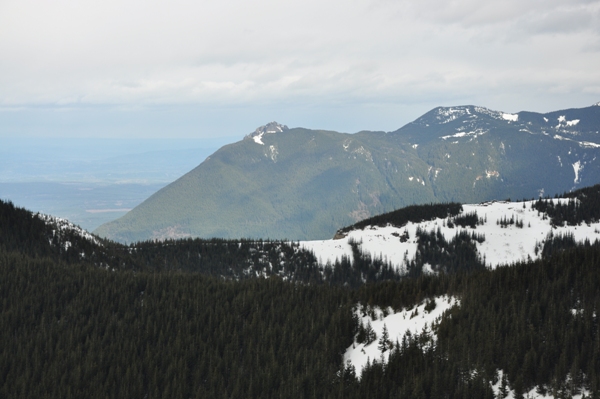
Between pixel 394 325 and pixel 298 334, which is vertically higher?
pixel 394 325

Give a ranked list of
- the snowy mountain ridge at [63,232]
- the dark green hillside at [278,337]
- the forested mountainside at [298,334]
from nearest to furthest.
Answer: the forested mountainside at [298,334], the dark green hillside at [278,337], the snowy mountain ridge at [63,232]

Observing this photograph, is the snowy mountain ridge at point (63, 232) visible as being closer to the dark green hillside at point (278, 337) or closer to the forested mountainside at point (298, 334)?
the forested mountainside at point (298, 334)

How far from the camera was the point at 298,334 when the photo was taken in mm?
95125

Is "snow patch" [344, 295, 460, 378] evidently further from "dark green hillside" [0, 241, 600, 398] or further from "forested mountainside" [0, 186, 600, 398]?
"dark green hillside" [0, 241, 600, 398]

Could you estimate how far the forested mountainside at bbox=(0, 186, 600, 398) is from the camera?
67.8 meters

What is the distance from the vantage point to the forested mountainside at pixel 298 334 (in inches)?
2670

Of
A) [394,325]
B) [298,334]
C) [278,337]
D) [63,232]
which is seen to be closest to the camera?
[394,325]

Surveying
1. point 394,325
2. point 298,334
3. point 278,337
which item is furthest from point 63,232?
point 394,325

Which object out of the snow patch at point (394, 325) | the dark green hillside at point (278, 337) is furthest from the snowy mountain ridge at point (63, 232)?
the snow patch at point (394, 325)

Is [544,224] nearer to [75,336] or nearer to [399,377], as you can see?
[399,377]

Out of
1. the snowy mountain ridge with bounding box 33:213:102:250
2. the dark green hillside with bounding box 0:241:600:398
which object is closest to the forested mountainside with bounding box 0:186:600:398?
the dark green hillside with bounding box 0:241:600:398

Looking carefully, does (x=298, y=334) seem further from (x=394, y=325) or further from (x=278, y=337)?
(x=394, y=325)

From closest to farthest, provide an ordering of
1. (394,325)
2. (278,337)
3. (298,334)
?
(394,325)
(278,337)
(298,334)

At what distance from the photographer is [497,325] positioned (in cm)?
7625
